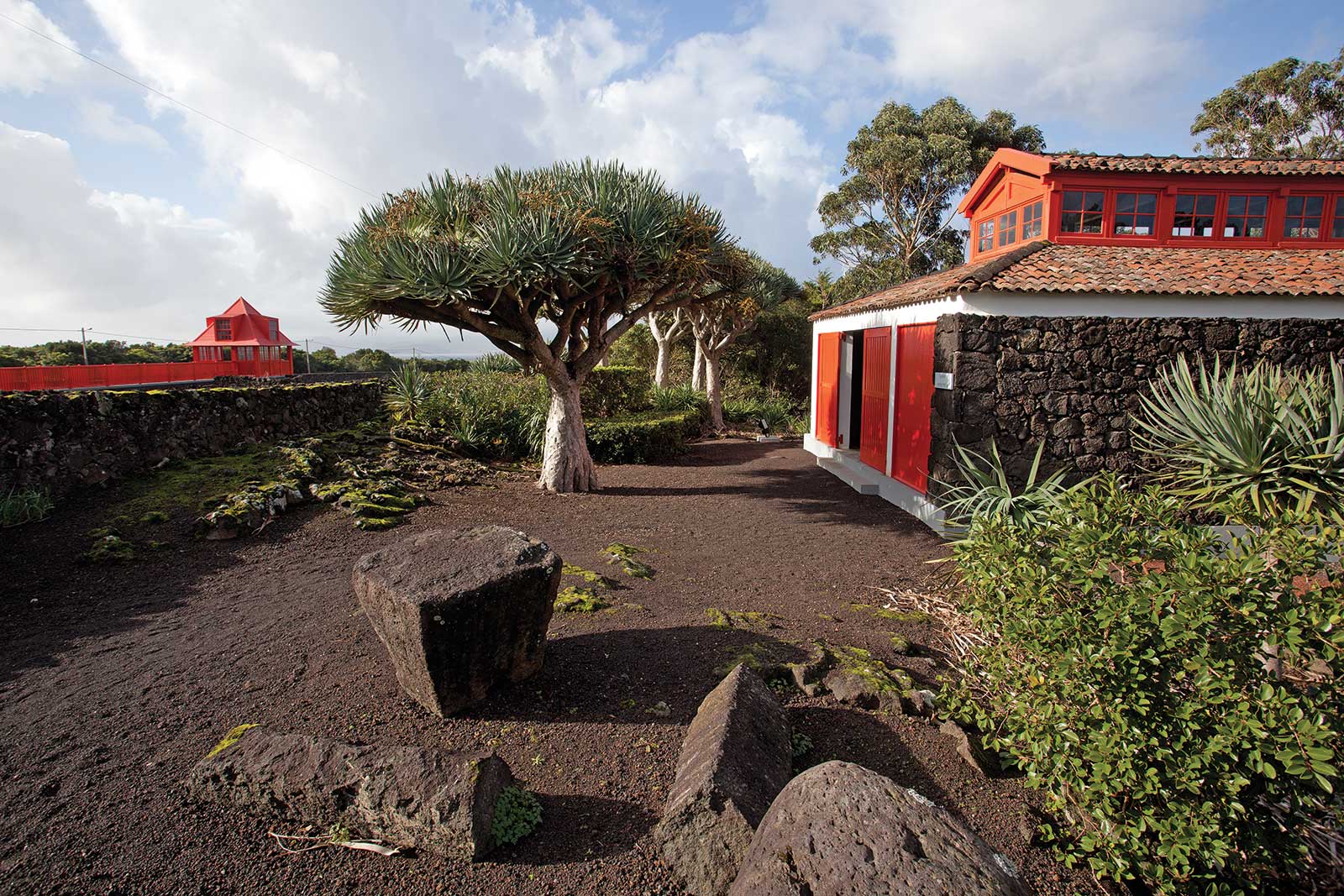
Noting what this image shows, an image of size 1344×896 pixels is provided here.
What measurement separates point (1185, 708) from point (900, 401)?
316 inches

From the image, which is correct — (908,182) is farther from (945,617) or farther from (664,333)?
(945,617)

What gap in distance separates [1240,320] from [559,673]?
9.10m

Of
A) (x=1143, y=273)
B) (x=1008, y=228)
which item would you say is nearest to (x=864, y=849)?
(x=1143, y=273)

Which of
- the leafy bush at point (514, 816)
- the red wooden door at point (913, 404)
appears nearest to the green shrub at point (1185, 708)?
the leafy bush at point (514, 816)

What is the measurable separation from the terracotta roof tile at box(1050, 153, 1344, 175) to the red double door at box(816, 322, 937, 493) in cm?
401

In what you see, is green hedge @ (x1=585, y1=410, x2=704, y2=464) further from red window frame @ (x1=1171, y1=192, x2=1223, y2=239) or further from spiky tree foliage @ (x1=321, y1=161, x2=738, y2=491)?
red window frame @ (x1=1171, y1=192, x2=1223, y2=239)

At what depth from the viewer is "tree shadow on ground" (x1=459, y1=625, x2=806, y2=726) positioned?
376 cm

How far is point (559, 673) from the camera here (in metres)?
4.16

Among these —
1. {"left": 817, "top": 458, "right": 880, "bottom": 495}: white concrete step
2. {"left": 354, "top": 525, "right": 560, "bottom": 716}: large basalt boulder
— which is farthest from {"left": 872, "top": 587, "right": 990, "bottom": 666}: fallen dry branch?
{"left": 817, "top": 458, "right": 880, "bottom": 495}: white concrete step

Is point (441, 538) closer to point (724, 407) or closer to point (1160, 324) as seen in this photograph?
point (1160, 324)

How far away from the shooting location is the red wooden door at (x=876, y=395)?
10.9 metres

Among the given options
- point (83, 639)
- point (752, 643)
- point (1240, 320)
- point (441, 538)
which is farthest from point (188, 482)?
point (1240, 320)

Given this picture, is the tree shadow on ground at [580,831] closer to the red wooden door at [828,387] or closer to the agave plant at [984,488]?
the agave plant at [984,488]

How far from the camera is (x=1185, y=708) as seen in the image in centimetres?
253
